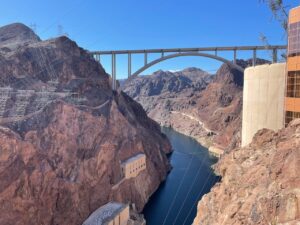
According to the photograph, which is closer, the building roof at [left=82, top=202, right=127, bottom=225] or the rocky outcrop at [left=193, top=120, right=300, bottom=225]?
the rocky outcrop at [left=193, top=120, right=300, bottom=225]

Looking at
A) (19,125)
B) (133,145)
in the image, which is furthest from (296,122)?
(133,145)

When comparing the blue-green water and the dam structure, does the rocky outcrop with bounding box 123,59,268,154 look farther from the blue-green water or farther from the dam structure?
the dam structure

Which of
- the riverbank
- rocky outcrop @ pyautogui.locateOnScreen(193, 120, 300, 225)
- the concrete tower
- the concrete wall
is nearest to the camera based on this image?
rocky outcrop @ pyautogui.locateOnScreen(193, 120, 300, 225)

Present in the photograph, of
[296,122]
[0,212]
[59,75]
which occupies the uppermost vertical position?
[59,75]

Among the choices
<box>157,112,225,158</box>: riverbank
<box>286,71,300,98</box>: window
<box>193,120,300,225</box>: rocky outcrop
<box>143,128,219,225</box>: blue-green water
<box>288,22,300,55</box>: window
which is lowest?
<box>143,128,219,225</box>: blue-green water

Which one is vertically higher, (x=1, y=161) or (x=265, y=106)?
(x=265, y=106)

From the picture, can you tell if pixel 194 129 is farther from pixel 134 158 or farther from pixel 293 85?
pixel 293 85

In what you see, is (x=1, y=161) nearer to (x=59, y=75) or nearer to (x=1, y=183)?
(x=1, y=183)

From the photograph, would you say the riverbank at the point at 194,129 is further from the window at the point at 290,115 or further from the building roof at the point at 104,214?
the window at the point at 290,115

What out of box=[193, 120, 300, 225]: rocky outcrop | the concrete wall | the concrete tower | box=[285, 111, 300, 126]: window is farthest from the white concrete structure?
the concrete tower
